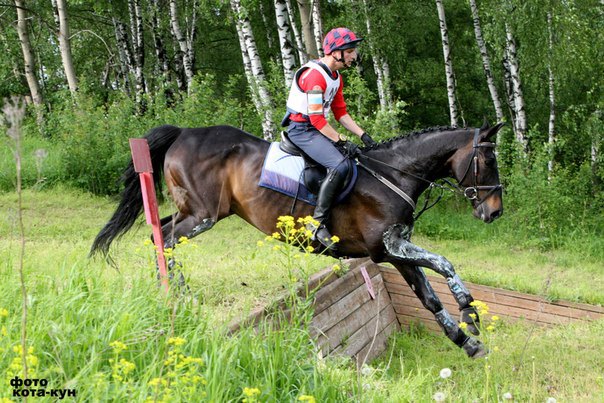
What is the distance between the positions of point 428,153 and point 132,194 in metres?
3.11

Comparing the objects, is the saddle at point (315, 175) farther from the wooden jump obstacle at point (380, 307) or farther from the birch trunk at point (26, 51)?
the birch trunk at point (26, 51)

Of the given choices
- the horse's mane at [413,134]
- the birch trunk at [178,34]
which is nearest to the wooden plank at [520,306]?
the horse's mane at [413,134]

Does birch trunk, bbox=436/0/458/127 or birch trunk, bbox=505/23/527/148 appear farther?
birch trunk, bbox=436/0/458/127

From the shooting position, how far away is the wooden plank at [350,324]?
20.1ft

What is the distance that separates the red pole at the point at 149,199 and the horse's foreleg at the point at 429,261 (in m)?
2.29

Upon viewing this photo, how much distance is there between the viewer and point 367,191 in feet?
21.0

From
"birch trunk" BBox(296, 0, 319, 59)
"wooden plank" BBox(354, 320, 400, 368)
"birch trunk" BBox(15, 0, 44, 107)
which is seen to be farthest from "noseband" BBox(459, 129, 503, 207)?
"birch trunk" BBox(15, 0, 44, 107)

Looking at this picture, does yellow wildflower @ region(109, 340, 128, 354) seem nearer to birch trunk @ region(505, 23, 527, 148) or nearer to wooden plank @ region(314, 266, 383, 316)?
wooden plank @ region(314, 266, 383, 316)

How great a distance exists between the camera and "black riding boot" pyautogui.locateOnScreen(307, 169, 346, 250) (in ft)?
20.2

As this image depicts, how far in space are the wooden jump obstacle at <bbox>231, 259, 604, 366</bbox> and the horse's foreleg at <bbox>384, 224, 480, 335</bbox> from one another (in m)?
0.55

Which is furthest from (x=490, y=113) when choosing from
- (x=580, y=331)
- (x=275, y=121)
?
(x=580, y=331)

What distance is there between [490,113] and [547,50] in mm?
12151

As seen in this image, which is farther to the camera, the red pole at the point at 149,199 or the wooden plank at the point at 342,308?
the wooden plank at the point at 342,308

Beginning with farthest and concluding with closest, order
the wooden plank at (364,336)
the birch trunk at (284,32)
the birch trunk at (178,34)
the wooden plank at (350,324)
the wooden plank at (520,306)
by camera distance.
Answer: the birch trunk at (178,34) → the birch trunk at (284,32) → the wooden plank at (520,306) → the wooden plank at (364,336) → the wooden plank at (350,324)
